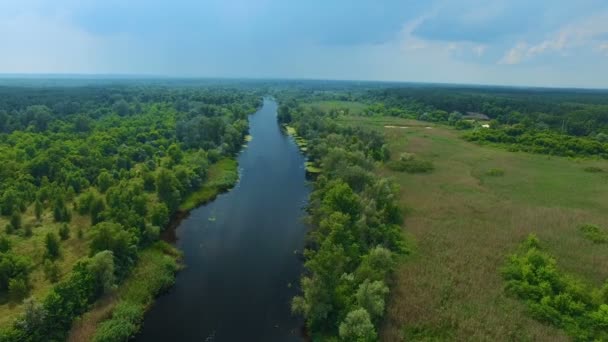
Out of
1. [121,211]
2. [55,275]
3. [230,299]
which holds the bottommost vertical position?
[230,299]

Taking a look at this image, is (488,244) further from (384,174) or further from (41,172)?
(41,172)

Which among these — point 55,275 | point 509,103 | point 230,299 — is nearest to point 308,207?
point 230,299

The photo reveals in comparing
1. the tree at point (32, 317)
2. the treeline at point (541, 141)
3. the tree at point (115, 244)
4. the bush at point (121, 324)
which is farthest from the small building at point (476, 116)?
the tree at point (32, 317)

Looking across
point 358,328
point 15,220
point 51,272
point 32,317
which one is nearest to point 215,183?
point 15,220

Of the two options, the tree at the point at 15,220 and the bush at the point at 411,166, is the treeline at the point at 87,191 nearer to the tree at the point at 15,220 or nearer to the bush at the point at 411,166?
the tree at the point at 15,220

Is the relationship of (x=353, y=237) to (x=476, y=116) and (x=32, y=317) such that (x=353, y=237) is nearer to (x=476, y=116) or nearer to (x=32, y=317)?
(x=32, y=317)

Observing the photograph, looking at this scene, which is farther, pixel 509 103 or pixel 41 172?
pixel 509 103
